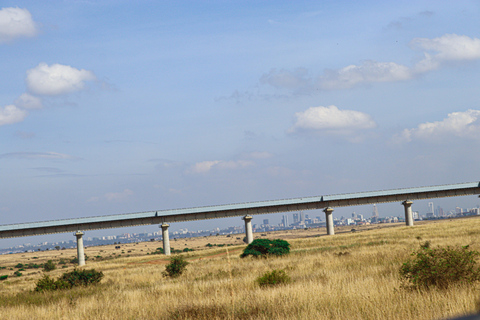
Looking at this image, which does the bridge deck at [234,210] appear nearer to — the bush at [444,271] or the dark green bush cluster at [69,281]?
the dark green bush cluster at [69,281]

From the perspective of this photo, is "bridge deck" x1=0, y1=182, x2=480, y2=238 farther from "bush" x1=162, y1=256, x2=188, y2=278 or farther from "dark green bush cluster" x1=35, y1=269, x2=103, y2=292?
"dark green bush cluster" x1=35, y1=269, x2=103, y2=292

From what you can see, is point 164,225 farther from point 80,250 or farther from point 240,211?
point 80,250

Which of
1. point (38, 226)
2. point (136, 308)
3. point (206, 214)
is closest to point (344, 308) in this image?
point (136, 308)

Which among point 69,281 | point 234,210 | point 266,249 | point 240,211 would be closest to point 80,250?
point 234,210

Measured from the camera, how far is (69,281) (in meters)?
23.1

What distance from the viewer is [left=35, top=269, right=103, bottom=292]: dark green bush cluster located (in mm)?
20764

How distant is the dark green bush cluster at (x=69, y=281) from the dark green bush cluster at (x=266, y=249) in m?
15.8

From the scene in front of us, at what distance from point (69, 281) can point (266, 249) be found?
62.2ft

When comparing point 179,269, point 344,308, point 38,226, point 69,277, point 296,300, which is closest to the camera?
point 344,308

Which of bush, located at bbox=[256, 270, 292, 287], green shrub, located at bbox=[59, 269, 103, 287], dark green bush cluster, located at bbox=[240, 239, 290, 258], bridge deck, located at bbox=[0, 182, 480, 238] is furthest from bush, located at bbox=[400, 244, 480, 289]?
bridge deck, located at bbox=[0, 182, 480, 238]

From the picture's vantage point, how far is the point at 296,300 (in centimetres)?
1072

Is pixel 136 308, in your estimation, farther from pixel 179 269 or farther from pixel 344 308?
pixel 179 269

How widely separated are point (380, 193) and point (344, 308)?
6338 cm

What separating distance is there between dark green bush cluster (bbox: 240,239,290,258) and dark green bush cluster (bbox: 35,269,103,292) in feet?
51.9
